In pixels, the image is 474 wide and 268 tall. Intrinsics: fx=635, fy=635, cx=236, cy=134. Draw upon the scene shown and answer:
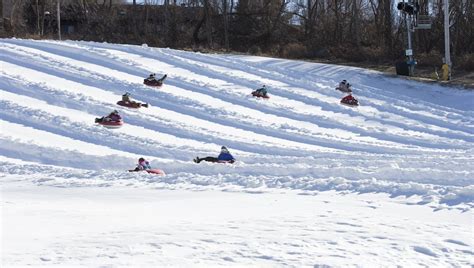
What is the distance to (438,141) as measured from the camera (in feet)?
51.3

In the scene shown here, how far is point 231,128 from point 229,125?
0.27 metres

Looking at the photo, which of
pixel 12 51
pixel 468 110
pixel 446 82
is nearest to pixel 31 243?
pixel 12 51

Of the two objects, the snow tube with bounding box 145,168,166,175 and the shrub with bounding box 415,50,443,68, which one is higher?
the shrub with bounding box 415,50,443,68

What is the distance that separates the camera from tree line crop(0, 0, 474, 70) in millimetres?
33125

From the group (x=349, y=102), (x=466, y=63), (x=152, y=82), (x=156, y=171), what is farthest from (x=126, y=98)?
(x=466, y=63)

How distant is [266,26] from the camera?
40906 millimetres

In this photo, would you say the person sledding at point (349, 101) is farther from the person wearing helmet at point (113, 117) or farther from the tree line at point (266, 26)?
the tree line at point (266, 26)

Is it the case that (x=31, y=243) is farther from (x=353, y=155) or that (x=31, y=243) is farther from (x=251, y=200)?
(x=353, y=155)

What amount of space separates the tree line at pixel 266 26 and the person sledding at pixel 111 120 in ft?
55.0

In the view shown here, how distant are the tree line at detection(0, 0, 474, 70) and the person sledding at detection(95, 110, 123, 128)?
55.0 ft

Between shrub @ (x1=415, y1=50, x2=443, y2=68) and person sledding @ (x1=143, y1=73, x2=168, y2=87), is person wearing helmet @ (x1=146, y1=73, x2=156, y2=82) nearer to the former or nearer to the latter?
person sledding @ (x1=143, y1=73, x2=168, y2=87)

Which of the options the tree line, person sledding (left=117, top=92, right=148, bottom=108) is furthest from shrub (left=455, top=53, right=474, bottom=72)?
person sledding (left=117, top=92, right=148, bottom=108)

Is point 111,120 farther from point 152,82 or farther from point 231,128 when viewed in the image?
point 152,82

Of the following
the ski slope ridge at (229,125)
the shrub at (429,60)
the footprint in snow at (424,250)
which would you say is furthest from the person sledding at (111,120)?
the shrub at (429,60)
